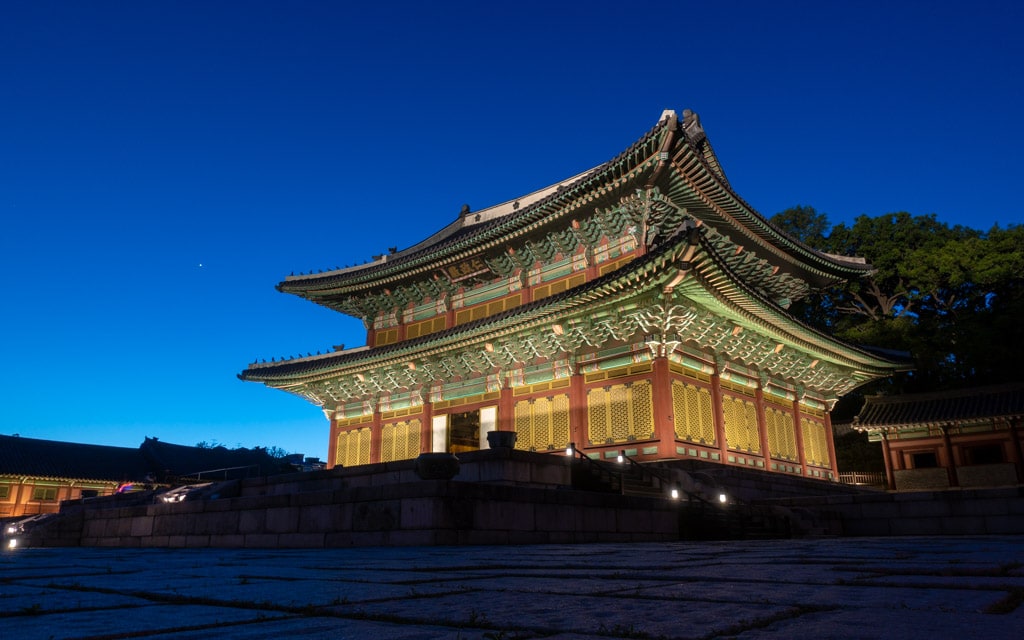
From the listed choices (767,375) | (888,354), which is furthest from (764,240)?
(888,354)

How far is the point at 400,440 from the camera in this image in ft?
85.6

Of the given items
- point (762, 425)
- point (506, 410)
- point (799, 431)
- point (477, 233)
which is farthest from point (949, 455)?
point (477, 233)

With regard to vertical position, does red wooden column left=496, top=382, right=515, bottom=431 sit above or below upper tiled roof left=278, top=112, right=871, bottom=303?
below

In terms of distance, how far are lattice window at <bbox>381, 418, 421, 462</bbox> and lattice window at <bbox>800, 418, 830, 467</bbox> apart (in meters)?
14.5

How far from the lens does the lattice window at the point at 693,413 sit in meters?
19.1

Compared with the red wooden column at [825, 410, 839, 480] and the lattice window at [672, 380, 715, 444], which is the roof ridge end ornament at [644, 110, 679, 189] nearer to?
the lattice window at [672, 380, 715, 444]

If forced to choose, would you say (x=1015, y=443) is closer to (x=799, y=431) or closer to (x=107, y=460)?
(x=799, y=431)

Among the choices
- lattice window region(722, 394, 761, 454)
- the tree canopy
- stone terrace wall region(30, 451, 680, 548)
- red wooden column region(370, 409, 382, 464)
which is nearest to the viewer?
stone terrace wall region(30, 451, 680, 548)

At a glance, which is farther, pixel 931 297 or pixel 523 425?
pixel 931 297

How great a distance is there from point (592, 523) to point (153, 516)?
843 cm

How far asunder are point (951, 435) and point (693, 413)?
13.5m

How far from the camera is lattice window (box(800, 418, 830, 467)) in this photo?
2509 cm

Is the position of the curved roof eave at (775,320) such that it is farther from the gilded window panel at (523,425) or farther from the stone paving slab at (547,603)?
the stone paving slab at (547,603)

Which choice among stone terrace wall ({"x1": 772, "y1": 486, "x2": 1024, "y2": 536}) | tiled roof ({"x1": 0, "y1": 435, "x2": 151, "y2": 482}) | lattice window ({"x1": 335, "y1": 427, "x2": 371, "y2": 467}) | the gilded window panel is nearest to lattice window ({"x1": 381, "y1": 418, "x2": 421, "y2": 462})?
lattice window ({"x1": 335, "y1": 427, "x2": 371, "y2": 467})
